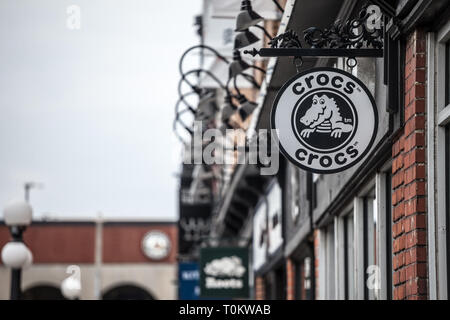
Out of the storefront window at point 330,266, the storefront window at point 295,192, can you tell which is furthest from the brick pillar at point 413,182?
the storefront window at point 295,192

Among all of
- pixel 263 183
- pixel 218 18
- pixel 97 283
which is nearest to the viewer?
pixel 218 18

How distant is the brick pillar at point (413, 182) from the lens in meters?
6.84

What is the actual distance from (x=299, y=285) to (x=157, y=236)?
134 ft

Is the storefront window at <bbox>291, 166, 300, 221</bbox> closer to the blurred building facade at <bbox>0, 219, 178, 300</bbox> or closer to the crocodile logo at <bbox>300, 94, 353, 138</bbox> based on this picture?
the crocodile logo at <bbox>300, 94, 353, 138</bbox>

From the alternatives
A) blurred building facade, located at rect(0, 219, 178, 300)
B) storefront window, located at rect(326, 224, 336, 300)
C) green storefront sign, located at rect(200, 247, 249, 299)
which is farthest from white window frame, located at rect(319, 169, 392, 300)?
blurred building facade, located at rect(0, 219, 178, 300)

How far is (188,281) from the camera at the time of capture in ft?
82.5

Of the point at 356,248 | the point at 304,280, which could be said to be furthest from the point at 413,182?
the point at 304,280

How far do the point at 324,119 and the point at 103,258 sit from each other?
49209 millimetres

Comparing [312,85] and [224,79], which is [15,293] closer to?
[224,79]

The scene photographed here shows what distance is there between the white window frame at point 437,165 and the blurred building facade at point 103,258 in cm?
4676

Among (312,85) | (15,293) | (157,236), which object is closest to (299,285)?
(15,293)

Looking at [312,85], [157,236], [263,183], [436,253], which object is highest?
[157,236]

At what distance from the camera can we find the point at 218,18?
14453 mm

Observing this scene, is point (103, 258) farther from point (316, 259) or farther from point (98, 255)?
point (316, 259)
